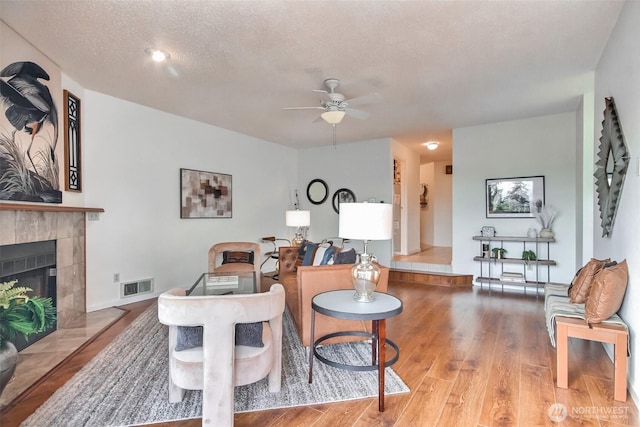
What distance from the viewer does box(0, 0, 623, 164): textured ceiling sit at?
2.31m

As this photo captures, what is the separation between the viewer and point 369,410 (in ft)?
6.48

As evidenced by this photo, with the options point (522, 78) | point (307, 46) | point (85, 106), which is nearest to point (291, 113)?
point (307, 46)

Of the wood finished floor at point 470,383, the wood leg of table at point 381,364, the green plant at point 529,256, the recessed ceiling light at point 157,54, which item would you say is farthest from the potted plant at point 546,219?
the recessed ceiling light at point 157,54

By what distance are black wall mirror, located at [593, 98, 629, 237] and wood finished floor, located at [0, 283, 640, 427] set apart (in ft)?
3.96

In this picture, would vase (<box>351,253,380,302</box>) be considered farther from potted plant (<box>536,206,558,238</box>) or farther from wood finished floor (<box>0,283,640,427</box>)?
potted plant (<box>536,206,558,238</box>)

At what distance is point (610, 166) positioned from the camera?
2717mm

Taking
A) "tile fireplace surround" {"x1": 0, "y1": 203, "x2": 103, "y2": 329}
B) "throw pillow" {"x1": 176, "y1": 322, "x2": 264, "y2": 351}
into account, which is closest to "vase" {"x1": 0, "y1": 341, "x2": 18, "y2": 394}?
"throw pillow" {"x1": 176, "y1": 322, "x2": 264, "y2": 351}

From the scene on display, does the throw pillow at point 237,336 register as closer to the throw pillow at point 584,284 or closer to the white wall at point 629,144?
the white wall at point 629,144

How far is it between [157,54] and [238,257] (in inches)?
103

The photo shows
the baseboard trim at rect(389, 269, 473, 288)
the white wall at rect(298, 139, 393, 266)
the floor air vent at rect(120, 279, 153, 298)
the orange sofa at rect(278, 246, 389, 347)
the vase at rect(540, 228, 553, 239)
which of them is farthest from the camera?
the white wall at rect(298, 139, 393, 266)

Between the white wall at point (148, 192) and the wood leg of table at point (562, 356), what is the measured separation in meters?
4.61

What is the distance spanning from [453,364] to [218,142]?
4.75 m

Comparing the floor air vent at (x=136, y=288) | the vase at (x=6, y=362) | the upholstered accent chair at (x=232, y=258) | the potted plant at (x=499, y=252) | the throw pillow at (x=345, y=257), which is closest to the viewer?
the vase at (x=6, y=362)

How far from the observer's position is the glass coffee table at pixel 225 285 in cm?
282
